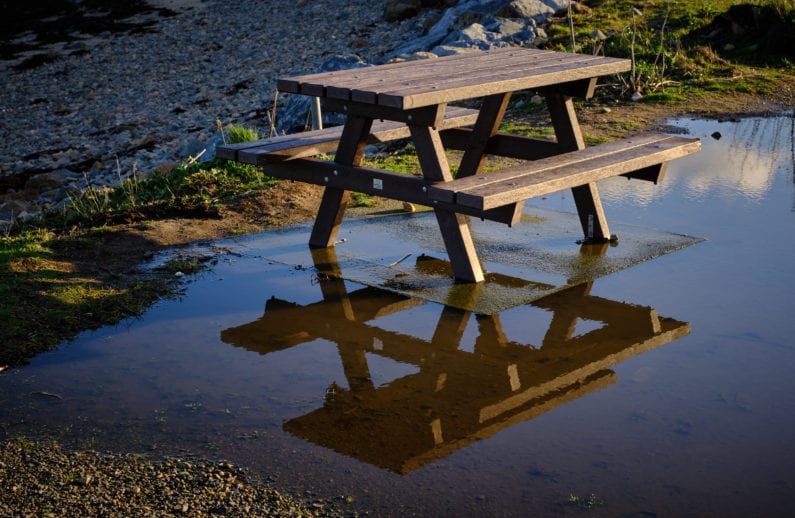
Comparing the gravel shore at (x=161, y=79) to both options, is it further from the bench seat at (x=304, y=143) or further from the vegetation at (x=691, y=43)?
the bench seat at (x=304, y=143)

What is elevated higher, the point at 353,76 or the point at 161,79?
the point at 353,76

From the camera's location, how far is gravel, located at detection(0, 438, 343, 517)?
3801 millimetres

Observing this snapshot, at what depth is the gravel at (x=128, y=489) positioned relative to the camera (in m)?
3.80

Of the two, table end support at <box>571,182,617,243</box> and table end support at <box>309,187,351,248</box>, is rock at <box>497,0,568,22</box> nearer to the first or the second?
table end support at <box>571,182,617,243</box>

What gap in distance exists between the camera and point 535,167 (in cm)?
646

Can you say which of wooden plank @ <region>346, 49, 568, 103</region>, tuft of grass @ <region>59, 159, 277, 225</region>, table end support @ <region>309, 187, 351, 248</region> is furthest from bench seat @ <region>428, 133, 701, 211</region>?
tuft of grass @ <region>59, 159, 277, 225</region>

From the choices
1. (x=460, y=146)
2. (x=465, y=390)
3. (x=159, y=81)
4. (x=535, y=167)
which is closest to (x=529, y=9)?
(x=159, y=81)

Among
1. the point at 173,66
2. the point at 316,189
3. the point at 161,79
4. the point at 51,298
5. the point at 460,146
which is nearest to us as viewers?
the point at 51,298

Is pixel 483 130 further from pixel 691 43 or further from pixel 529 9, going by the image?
pixel 529 9

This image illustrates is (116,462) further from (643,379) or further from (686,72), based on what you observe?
(686,72)

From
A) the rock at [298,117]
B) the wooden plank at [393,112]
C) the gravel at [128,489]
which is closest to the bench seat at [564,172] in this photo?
the wooden plank at [393,112]

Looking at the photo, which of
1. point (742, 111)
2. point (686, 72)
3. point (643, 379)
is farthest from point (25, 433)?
point (686, 72)

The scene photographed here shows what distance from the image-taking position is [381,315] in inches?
234

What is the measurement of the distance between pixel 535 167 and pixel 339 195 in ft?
4.66
